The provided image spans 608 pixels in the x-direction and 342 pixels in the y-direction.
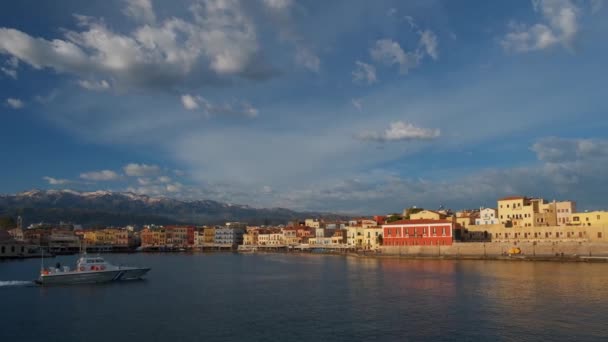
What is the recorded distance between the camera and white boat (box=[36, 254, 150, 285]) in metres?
38.8

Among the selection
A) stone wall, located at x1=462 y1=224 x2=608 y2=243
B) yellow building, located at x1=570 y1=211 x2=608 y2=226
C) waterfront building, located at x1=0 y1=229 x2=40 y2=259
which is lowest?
waterfront building, located at x1=0 y1=229 x2=40 y2=259

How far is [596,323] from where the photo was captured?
22.8 metres

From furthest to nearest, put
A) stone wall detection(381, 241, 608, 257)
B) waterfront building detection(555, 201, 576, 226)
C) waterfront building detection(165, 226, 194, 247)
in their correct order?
waterfront building detection(165, 226, 194, 247), waterfront building detection(555, 201, 576, 226), stone wall detection(381, 241, 608, 257)

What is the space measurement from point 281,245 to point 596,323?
93738 millimetres

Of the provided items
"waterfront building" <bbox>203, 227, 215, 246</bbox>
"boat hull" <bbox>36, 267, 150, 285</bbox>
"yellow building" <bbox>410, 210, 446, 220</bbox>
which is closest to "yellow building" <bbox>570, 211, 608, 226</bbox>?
"yellow building" <bbox>410, 210, 446, 220</bbox>

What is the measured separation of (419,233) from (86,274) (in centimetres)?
4608

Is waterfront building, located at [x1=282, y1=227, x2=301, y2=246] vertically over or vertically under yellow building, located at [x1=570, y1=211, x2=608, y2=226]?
under

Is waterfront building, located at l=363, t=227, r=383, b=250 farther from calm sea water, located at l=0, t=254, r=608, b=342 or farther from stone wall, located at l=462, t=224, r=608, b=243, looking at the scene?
calm sea water, located at l=0, t=254, r=608, b=342

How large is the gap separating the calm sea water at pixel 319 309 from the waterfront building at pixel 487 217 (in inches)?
1349

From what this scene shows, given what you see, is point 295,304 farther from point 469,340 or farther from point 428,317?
point 469,340

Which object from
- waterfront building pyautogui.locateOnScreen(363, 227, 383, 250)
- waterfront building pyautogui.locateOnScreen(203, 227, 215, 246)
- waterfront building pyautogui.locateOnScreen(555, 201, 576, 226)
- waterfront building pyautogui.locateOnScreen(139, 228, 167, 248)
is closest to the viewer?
waterfront building pyautogui.locateOnScreen(555, 201, 576, 226)

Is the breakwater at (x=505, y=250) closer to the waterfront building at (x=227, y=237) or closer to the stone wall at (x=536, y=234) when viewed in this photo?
the stone wall at (x=536, y=234)

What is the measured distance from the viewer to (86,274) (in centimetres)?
3934

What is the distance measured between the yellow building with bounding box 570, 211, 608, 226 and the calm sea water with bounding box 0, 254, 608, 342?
24109 millimetres
